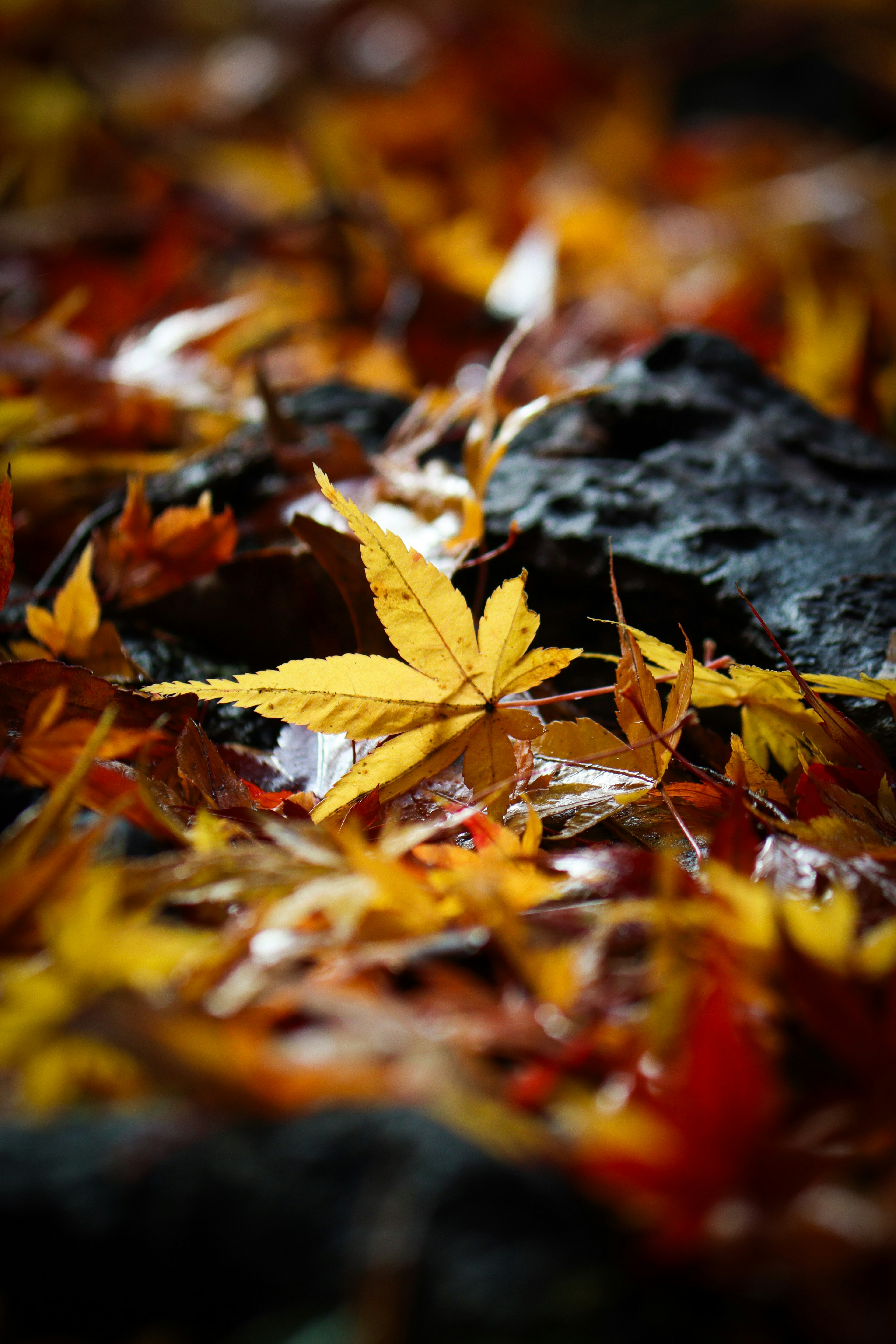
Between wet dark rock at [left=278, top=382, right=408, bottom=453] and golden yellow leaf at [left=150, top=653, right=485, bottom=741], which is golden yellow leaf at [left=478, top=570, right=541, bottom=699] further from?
wet dark rock at [left=278, top=382, right=408, bottom=453]

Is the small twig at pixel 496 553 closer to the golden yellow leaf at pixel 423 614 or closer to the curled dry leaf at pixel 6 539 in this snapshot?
the golden yellow leaf at pixel 423 614

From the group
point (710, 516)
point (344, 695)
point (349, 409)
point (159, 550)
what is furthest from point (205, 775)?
point (349, 409)

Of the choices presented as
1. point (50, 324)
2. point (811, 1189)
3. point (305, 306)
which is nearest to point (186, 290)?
point (305, 306)

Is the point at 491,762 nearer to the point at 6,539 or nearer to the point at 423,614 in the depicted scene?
the point at 423,614

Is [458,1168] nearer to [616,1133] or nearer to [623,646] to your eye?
[616,1133]

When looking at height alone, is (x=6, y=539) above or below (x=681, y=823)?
above

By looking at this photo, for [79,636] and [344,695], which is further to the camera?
[79,636]

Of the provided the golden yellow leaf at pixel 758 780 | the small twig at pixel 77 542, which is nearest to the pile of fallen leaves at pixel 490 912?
the golden yellow leaf at pixel 758 780

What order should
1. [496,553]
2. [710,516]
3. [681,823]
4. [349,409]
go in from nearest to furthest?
[681,823]
[496,553]
[710,516]
[349,409]
